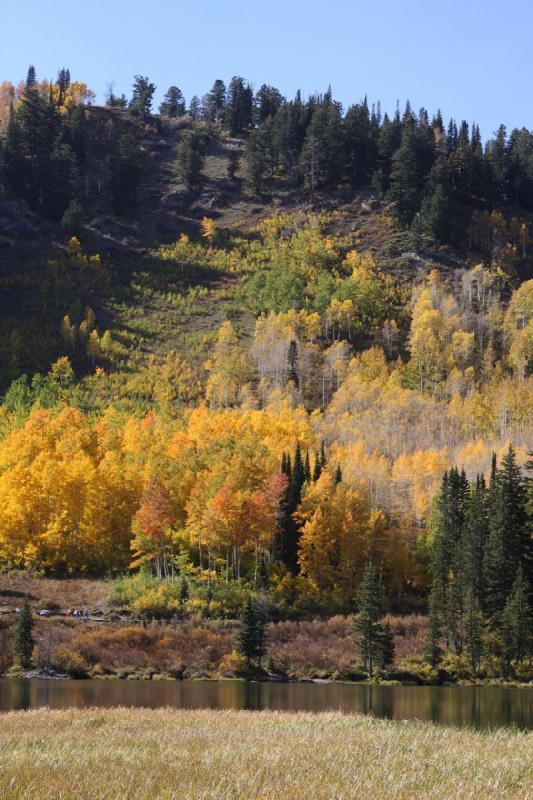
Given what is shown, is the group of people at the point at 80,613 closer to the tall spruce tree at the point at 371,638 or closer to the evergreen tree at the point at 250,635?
the evergreen tree at the point at 250,635

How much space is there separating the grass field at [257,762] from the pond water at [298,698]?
1247 centimetres

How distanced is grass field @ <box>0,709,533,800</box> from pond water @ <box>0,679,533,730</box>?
12.5 metres

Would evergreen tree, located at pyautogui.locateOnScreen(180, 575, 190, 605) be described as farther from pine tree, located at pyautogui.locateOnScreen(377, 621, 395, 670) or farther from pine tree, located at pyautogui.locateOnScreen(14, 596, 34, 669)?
pine tree, located at pyautogui.locateOnScreen(377, 621, 395, 670)

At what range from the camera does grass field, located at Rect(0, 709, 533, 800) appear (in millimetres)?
15773

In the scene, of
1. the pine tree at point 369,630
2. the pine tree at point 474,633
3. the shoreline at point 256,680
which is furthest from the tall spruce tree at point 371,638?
the pine tree at point 474,633

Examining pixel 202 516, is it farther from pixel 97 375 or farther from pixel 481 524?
pixel 97 375

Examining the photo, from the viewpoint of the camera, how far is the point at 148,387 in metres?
153

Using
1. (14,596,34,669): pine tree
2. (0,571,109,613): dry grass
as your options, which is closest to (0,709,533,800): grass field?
(14,596,34,669): pine tree

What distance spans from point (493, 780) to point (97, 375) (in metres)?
143

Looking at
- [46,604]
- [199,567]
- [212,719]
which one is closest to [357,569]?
[199,567]

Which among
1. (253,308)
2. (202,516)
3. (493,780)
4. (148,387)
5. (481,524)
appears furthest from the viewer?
(253,308)

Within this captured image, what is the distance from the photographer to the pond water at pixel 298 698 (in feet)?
143

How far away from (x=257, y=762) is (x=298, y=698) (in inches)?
1342

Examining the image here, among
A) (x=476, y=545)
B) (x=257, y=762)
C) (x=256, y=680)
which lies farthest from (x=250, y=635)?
(x=257, y=762)
